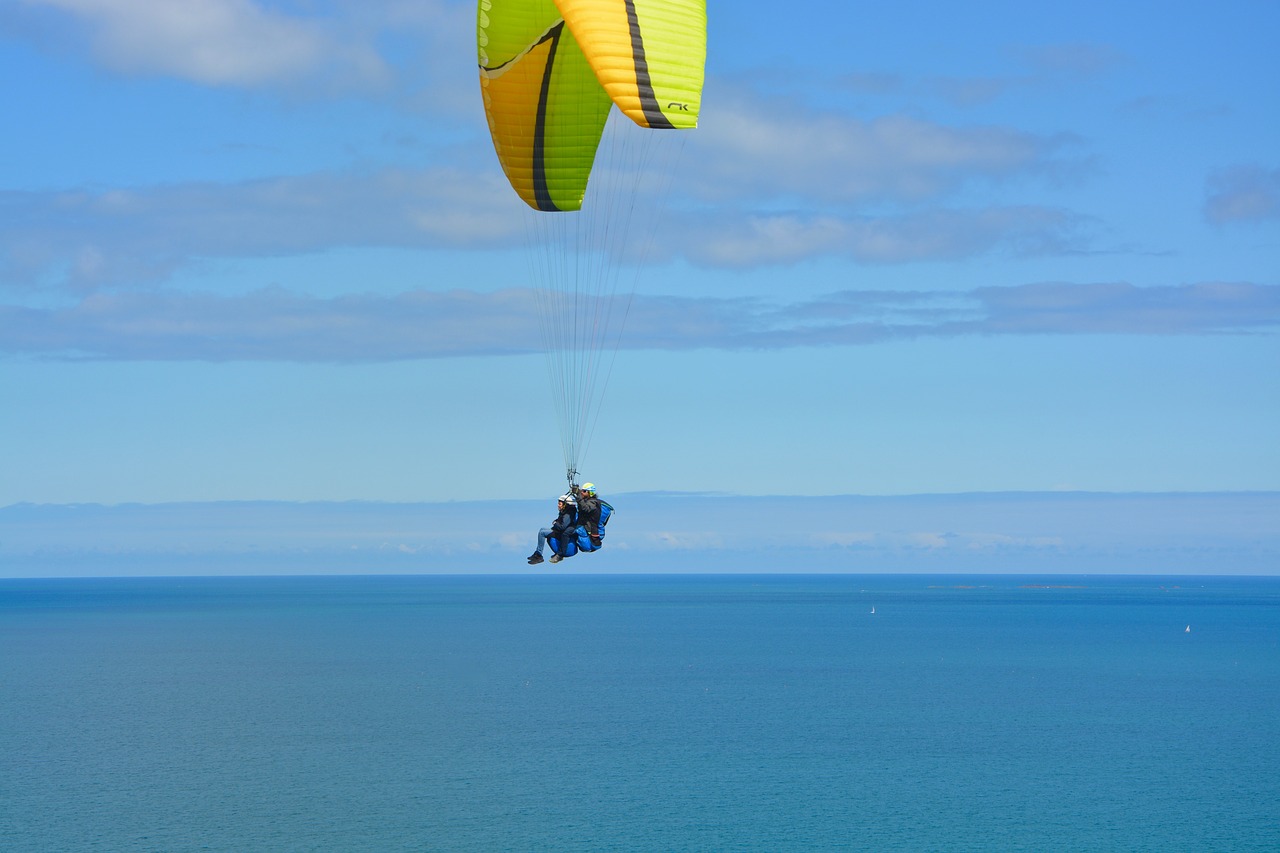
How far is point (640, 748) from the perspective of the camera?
53812 mm

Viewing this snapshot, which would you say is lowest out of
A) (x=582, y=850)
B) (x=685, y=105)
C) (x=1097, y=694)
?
(x=582, y=850)

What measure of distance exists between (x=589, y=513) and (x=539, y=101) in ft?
23.9

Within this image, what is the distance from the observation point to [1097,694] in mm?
73938

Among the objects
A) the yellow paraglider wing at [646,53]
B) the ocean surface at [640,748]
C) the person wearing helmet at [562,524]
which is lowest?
the ocean surface at [640,748]

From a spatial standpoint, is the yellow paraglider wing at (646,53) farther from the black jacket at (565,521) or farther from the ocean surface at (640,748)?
the ocean surface at (640,748)

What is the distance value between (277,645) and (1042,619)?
9084 cm

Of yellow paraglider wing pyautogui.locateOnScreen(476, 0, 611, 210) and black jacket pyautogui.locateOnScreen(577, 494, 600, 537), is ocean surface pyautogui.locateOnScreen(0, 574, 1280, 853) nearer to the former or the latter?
black jacket pyautogui.locateOnScreen(577, 494, 600, 537)

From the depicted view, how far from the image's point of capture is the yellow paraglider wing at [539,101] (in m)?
22.2

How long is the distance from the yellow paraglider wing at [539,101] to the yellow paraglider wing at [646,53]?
A: 323 cm

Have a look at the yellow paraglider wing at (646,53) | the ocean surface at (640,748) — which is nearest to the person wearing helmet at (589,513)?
the yellow paraglider wing at (646,53)

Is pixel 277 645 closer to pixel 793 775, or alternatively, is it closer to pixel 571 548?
pixel 793 775

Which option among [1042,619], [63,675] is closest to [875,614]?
[1042,619]

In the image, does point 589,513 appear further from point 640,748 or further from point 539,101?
point 640,748

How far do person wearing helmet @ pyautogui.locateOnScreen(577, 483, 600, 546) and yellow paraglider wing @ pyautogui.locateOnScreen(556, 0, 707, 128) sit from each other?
589 cm
